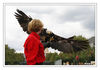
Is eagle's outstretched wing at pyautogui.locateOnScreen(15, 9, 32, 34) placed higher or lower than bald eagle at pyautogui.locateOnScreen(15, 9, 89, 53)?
higher

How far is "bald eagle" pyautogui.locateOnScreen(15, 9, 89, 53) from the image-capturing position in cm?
386

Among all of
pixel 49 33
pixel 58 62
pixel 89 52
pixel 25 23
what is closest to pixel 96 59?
pixel 89 52

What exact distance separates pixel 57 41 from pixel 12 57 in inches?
37.8

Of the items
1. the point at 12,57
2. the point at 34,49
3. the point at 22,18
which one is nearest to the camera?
the point at 34,49

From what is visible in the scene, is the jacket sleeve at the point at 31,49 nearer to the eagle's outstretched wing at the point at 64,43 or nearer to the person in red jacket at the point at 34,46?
the person in red jacket at the point at 34,46

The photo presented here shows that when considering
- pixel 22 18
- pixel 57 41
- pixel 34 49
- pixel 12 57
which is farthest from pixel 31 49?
pixel 22 18

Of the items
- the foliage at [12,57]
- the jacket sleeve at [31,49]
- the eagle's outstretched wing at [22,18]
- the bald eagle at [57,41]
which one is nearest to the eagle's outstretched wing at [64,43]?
the bald eagle at [57,41]

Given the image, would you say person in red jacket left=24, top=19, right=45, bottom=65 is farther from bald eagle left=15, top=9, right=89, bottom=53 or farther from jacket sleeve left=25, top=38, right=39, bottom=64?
bald eagle left=15, top=9, right=89, bottom=53

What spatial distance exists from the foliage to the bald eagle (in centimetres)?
51

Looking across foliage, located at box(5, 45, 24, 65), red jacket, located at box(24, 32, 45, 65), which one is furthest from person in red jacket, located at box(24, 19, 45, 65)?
foliage, located at box(5, 45, 24, 65)

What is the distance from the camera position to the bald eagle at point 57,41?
386cm

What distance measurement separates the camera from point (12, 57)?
13.3 feet

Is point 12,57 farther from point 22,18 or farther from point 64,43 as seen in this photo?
point 64,43

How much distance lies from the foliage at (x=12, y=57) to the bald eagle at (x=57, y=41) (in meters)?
0.51
